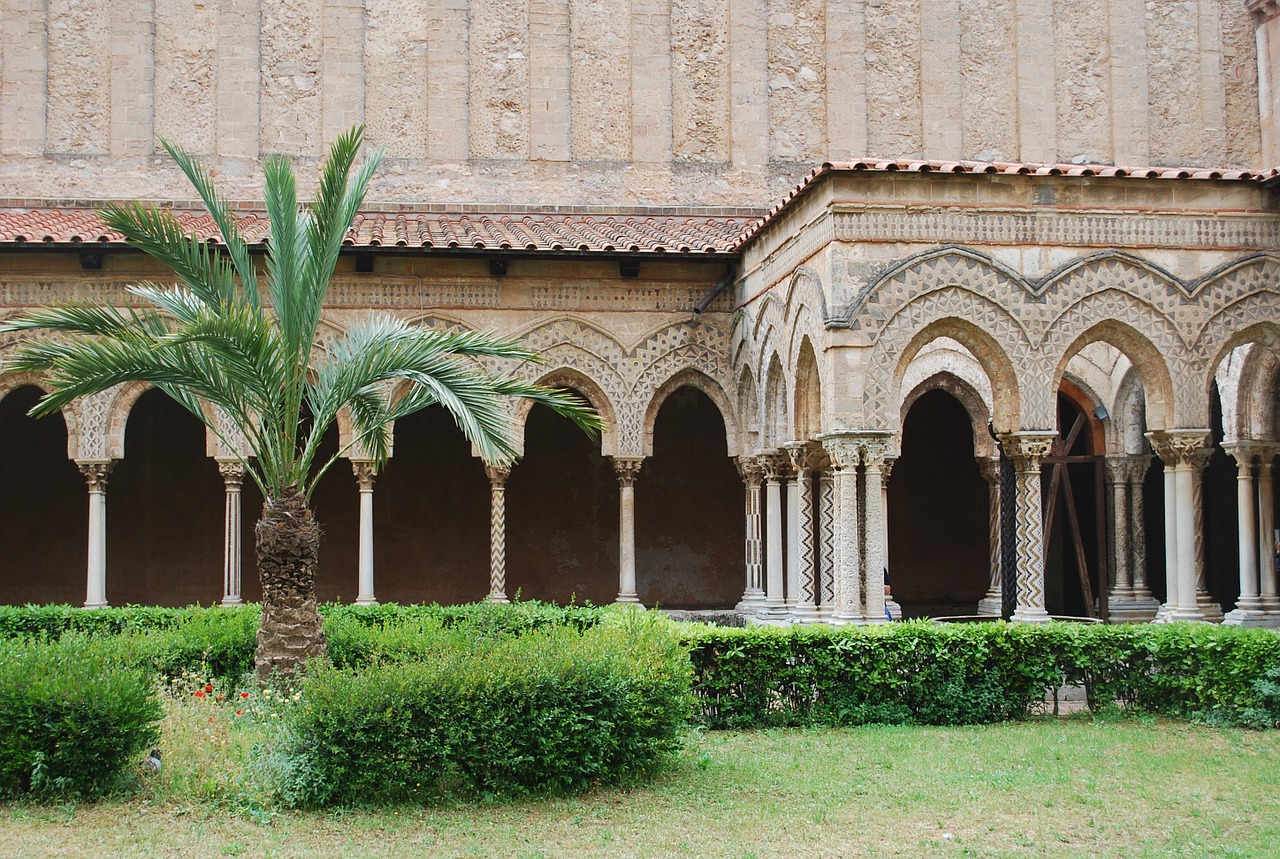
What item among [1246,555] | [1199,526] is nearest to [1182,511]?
[1199,526]

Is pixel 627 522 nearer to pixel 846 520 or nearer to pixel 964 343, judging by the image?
pixel 846 520

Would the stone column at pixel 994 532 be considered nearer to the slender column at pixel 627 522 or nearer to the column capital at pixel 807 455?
the column capital at pixel 807 455

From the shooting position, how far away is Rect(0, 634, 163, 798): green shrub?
8.30m

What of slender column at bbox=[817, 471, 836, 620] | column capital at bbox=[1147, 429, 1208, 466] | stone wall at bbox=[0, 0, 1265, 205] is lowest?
slender column at bbox=[817, 471, 836, 620]

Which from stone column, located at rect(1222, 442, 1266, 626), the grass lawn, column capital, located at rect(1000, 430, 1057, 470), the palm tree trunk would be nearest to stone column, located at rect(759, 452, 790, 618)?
column capital, located at rect(1000, 430, 1057, 470)

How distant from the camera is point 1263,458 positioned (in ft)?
51.6

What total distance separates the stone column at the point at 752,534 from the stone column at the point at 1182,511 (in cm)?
487

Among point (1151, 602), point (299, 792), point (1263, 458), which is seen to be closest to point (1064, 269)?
point (1263, 458)

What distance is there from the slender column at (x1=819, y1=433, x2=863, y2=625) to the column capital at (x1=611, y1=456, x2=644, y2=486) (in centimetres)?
461

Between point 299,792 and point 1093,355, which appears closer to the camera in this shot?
point 299,792

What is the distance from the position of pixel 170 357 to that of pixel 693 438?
36.7 ft

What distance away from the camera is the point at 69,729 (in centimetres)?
827

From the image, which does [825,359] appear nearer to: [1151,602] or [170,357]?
[170,357]

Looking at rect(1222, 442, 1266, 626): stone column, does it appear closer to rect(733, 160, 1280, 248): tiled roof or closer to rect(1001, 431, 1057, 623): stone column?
rect(1001, 431, 1057, 623): stone column
